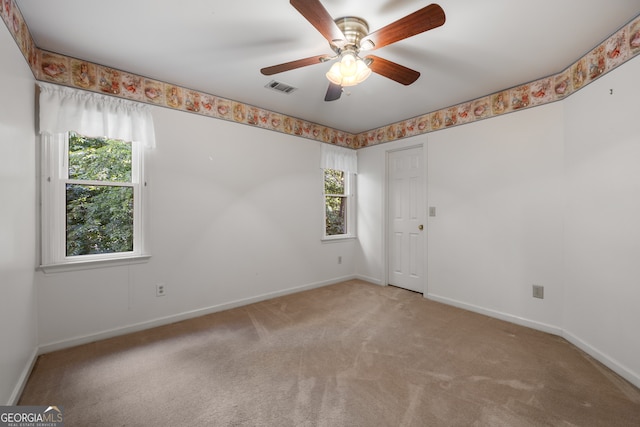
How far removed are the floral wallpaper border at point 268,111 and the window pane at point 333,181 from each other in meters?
0.68

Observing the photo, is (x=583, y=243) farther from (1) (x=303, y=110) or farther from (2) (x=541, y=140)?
(1) (x=303, y=110)

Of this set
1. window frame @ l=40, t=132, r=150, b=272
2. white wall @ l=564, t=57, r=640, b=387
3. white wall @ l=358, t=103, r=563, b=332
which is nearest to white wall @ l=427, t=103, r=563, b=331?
white wall @ l=358, t=103, r=563, b=332

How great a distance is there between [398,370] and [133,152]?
10.3 ft

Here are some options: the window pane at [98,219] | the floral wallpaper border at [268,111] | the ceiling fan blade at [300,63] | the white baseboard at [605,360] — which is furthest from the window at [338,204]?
the white baseboard at [605,360]

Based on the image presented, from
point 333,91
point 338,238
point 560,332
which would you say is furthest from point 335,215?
point 560,332

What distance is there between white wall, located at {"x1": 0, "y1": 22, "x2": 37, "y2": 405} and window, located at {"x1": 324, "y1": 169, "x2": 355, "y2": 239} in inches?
130

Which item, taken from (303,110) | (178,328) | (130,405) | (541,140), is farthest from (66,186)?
(541,140)

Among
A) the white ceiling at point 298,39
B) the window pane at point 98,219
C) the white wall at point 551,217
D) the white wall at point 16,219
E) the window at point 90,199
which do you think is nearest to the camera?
the white wall at point 16,219

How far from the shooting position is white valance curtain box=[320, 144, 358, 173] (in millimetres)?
4279

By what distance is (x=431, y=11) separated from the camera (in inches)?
54.9

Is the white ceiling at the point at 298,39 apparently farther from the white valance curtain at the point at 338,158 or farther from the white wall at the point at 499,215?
the white valance curtain at the point at 338,158

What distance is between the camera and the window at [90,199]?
2326 mm

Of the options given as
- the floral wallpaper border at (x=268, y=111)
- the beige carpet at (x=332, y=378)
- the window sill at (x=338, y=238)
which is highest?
the floral wallpaper border at (x=268, y=111)

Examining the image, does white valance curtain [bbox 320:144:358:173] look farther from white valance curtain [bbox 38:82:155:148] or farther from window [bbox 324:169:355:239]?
white valance curtain [bbox 38:82:155:148]
